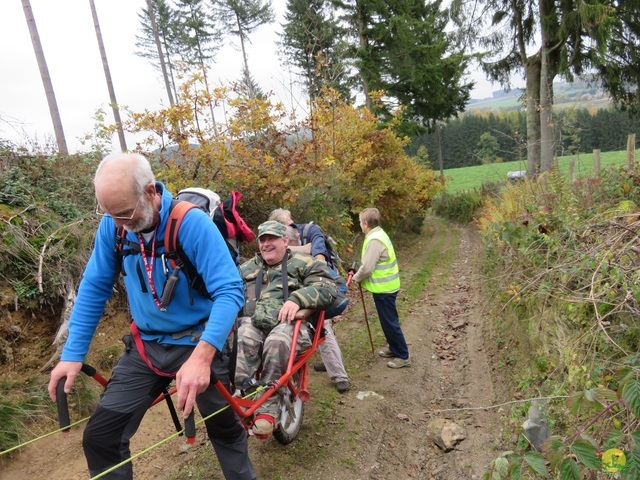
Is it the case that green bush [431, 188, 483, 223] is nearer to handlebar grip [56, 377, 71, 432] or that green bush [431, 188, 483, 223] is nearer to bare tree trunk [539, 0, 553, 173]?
bare tree trunk [539, 0, 553, 173]

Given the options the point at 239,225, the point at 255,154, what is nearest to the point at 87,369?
the point at 239,225

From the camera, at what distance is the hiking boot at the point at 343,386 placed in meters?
4.87

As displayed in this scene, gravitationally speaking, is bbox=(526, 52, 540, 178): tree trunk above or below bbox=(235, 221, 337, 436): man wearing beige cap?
above

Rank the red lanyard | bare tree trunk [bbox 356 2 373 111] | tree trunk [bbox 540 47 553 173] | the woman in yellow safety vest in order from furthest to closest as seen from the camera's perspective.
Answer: bare tree trunk [bbox 356 2 373 111] → tree trunk [bbox 540 47 553 173] → the woman in yellow safety vest → the red lanyard

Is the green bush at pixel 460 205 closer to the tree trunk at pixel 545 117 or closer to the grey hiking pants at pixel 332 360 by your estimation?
the tree trunk at pixel 545 117

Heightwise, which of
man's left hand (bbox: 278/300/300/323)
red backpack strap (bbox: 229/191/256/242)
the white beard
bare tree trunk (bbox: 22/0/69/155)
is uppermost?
bare tree trunk (bbox: 22/0/69/155)

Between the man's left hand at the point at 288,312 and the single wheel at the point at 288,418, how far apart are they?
584mm

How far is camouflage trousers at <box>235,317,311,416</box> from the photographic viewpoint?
3271 mm

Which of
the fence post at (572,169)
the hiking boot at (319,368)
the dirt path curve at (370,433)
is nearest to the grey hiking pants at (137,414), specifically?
the dirt path curve at (370,433)

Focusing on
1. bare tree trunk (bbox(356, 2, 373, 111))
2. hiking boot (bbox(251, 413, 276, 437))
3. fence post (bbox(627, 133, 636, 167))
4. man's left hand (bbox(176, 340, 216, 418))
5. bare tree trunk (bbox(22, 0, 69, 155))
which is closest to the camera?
man's left hand (bbox(176, 340, 216, 418))

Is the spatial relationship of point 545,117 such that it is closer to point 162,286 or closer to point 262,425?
point 262,425

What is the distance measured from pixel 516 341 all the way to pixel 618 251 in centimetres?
284

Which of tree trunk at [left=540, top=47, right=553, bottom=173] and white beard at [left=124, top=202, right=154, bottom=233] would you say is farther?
tree trunk at [left=540, top=47, right=553, bottom=173]

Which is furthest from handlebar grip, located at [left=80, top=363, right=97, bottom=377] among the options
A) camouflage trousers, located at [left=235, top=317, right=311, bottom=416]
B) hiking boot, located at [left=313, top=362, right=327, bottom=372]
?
hiking boot, located at [left=313, top=362, right=327, bottom=372]
